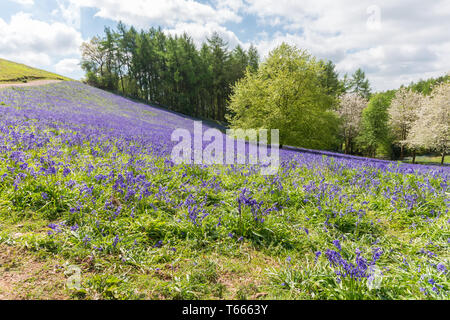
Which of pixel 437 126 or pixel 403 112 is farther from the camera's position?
pixel 403 112

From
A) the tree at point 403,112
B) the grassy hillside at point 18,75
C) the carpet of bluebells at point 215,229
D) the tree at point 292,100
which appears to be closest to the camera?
the carpet of bluebells at point 215,229

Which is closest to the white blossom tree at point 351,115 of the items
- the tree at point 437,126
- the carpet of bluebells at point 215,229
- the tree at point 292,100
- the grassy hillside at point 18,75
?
the tree at point 437,126

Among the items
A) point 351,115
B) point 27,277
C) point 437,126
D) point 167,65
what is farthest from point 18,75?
point 437,126

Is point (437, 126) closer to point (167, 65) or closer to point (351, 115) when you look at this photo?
point (351, 115)

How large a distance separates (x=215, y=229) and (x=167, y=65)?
5025cm

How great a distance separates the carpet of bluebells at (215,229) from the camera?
2887 mm

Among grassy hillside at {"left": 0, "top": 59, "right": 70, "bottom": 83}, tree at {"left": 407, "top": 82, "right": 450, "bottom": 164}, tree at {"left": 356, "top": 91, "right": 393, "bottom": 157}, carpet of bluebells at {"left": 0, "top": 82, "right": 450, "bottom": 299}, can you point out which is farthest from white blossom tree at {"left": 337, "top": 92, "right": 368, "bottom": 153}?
grassy hillside at {"left": 0, "top": 59, "right": 70, "bottom": 83}

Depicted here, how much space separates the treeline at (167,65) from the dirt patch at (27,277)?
1806 inches

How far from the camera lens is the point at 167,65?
156 feet

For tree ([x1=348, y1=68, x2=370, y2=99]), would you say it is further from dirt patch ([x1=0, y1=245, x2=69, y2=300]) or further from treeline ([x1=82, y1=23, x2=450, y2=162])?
dirt patch ([x1=0, y1=245, x2=69, y2=300])

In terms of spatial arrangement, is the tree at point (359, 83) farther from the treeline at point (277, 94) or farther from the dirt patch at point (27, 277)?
the dirt patch at point (27, 277)

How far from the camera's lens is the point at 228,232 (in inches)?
163
